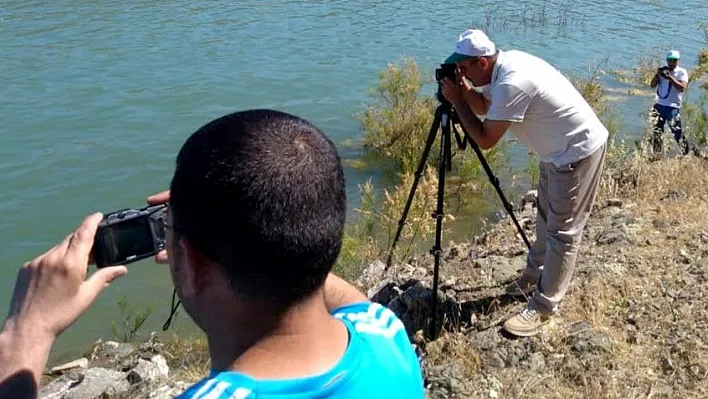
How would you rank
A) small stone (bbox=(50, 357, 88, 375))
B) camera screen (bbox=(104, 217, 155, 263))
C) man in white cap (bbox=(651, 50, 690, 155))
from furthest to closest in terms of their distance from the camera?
man in white cap (bbox=(651, 50, 690, 155))
small stone (bbox=(50, 357, 88, 375))
camera screen (bbox=(104, 217, 155, 263))

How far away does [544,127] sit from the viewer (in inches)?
157

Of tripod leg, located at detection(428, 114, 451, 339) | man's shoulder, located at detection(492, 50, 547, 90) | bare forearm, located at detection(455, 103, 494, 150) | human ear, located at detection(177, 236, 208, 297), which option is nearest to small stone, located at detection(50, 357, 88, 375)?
tripod leg, located at detection(428, 114, 451, 339)

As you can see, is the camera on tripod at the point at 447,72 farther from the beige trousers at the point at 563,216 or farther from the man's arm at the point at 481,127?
the beige trousers at the point at 563,216

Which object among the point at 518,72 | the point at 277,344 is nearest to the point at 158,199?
the point at 277,344

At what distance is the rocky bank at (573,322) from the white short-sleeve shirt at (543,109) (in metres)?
0.97

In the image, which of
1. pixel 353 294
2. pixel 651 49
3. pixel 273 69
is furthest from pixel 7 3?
pixel 353 294

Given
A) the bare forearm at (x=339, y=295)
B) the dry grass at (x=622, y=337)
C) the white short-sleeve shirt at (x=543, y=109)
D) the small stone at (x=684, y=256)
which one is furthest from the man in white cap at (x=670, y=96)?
the bare forearm at (x=339, y=295)

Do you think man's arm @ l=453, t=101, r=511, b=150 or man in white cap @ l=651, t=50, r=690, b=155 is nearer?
man's arm @ l=453, t=101, r=511, b=150

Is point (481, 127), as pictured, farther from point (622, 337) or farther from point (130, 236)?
point (130, 236)

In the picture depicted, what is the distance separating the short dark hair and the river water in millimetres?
5369

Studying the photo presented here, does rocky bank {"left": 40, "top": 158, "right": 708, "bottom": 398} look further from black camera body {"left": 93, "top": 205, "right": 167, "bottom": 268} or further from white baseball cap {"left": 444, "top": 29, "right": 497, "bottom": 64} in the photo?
black camera body {"left": 93, "top": 205, "right": 167, "bottom": 268}

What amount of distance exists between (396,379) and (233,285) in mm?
340

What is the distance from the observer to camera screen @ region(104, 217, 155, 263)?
1.64m

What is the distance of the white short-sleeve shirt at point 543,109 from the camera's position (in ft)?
12.6
